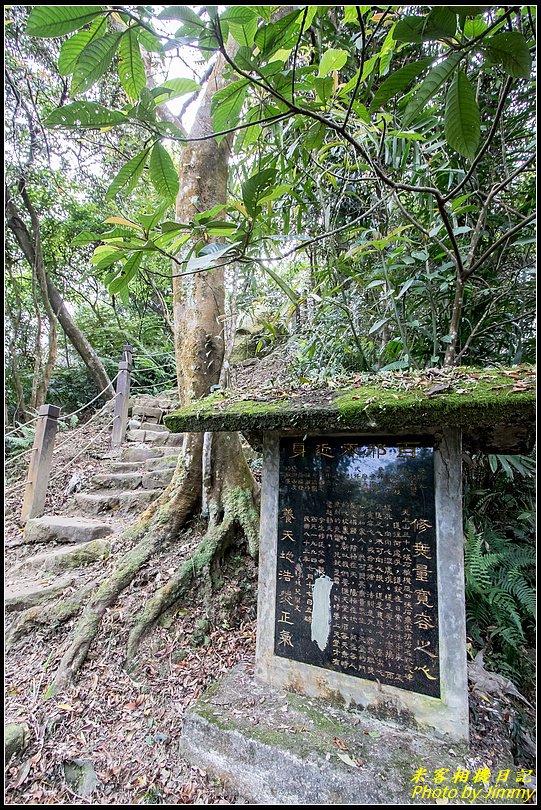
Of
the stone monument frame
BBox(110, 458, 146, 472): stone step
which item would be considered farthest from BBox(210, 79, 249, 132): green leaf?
BBox(110, 458, 146, 472): stone step

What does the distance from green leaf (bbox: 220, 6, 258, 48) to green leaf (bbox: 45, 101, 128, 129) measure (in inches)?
16.0

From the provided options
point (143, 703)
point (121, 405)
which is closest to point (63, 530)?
point (143, 703)

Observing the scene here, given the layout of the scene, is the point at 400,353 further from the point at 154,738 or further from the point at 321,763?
the point at 154,738

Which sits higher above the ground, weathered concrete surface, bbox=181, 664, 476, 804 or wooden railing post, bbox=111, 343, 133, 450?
wooden railing post, bbox=111, 343, 133, 450

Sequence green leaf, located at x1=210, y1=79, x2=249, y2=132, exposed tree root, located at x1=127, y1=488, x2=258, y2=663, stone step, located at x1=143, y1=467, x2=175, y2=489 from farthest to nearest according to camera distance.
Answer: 1. stone step, located at x1=143, y1=467, x2=175, y2=489
2. exposed tree root, located at x1=127, y1=488, x2=258, y2=663
3. green leaf, located at x1=210, y1=79, x2=249, y2=132

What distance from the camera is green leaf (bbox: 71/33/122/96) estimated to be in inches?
44.9

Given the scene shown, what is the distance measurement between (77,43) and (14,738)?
3.44m

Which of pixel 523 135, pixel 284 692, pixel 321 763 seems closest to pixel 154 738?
pixel 284 692

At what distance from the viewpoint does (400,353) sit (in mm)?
3316

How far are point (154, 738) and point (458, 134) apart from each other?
350 cm

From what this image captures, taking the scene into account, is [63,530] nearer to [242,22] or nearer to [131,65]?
[131,65]

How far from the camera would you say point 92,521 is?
15.0 ft

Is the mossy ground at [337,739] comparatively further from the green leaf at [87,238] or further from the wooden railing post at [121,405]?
the wooden railing post at [121,405]

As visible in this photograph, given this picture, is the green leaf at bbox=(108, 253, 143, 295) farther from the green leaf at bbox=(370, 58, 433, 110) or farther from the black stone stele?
the black stone stele
